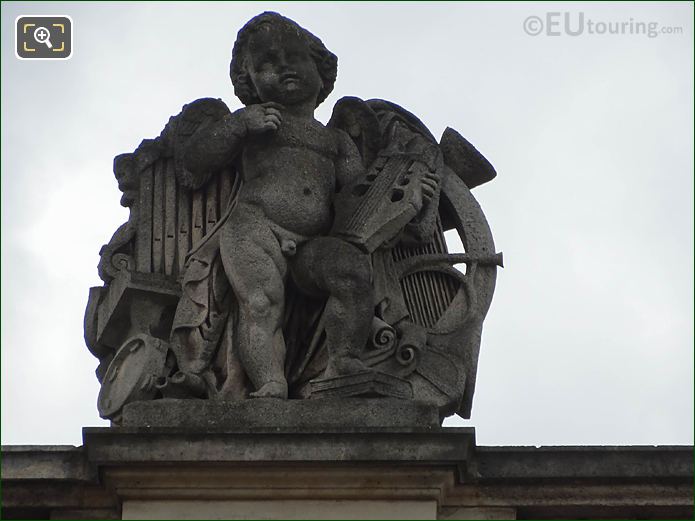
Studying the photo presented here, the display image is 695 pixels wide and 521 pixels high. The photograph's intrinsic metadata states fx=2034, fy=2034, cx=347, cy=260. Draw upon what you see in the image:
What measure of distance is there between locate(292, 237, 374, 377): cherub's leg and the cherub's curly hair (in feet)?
5.10

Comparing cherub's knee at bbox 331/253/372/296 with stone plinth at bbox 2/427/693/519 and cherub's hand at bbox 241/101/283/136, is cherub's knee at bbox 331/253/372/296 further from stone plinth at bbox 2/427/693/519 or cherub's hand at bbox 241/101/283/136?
stone plinth at bbox 2/427/693/519

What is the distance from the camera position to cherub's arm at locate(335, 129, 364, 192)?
49.2ft

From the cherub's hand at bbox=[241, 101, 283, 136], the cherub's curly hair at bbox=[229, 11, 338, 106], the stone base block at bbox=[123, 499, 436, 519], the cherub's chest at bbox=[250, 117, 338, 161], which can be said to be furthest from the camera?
the cherub's curly hair at bbox=[229, 11, 338, 106]

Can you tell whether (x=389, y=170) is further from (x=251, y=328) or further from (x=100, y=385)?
(x=100, y=385)

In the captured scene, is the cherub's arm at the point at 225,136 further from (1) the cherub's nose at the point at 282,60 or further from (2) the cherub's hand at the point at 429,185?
(2) the cherub's hand at the point at 429,185

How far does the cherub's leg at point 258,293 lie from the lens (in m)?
14.1

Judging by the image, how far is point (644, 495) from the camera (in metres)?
13.6

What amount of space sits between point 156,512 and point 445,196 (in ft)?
11.5

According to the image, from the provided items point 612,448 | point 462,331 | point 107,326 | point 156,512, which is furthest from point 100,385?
point 612,448

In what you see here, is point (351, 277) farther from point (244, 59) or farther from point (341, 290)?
point (244, 59)

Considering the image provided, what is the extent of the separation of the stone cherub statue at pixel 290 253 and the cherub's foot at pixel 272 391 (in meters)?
0.01

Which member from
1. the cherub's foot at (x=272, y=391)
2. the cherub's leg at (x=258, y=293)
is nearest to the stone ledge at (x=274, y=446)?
the cherub's foot at (x=272, y=391)

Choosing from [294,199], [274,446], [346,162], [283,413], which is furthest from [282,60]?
[274,446]

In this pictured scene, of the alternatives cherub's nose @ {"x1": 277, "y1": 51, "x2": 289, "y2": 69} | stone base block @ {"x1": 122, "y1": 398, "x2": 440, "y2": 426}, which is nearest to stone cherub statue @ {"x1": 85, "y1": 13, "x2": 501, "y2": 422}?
cherub's nose @ {"x1": 277, "y1": 51, "x2": 289, "y2": 69}
